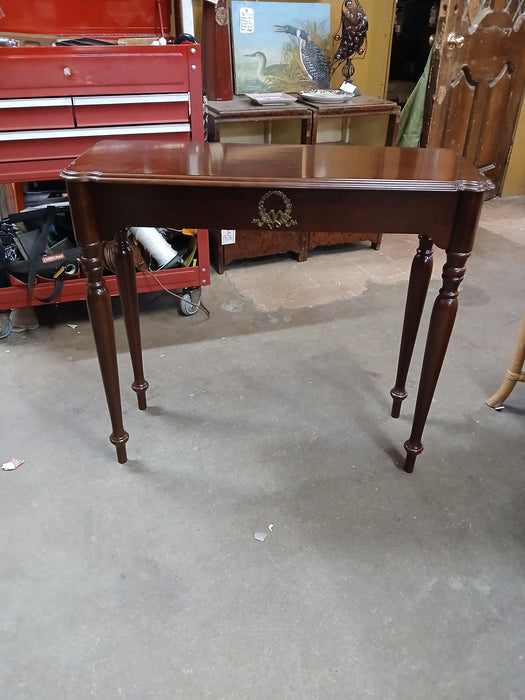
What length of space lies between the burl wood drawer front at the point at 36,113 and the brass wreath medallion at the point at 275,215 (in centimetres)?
109

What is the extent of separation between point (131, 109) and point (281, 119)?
940 mm

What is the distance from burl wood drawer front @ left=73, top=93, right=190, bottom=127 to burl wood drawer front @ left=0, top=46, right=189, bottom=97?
23 millimetres

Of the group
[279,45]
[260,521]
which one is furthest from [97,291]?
[279,45]

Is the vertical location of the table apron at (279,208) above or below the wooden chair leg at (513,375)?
above

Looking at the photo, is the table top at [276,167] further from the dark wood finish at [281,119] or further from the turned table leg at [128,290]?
the dark wood finish at [281,119]

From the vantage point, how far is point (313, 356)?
88.1 inches

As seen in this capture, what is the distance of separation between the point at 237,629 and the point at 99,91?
181cm

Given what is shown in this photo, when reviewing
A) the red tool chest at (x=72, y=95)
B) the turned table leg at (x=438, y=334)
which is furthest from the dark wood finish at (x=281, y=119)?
the turned table leg at (x=438, y=334)

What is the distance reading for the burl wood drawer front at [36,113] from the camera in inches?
74.0

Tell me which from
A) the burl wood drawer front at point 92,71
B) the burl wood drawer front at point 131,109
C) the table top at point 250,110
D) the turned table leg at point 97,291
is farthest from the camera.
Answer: the table top at point 250,110

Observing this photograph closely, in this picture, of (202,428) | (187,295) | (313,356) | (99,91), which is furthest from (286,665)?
(99,91)

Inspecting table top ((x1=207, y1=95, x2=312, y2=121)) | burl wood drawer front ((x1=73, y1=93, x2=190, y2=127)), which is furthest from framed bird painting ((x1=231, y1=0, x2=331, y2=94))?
burl wood drawer front ((x1=73, y1=93, x2=190, y2=127))

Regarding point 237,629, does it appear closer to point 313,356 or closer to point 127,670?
point 127,670

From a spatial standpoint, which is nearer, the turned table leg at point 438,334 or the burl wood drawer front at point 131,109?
the turned table leg at point 438,334
